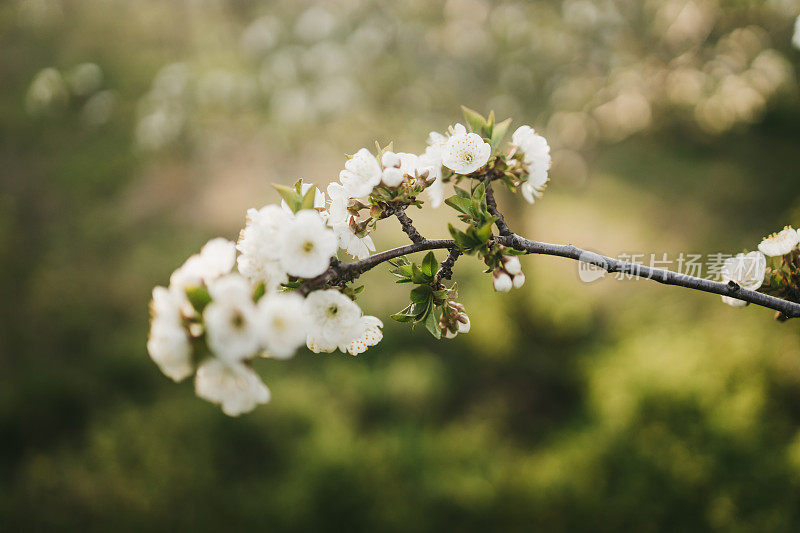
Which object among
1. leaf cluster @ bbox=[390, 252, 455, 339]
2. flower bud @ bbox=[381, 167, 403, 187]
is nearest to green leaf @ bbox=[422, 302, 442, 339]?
leaf cluster @ bbox=[390, 252, 455, 339]

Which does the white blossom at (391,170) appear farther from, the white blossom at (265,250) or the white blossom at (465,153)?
the white blossom at (265,250)

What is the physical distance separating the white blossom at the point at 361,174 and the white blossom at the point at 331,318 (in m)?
0.22

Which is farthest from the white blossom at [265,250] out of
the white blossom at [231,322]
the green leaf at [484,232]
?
the green leaf at [484,232]

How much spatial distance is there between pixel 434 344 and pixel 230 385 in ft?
12.0

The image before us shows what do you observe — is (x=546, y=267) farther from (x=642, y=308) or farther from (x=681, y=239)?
(x=681, y=239)

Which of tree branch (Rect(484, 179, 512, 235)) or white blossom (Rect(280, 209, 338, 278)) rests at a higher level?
tree branch (Rect(484, 179, 512, 235))

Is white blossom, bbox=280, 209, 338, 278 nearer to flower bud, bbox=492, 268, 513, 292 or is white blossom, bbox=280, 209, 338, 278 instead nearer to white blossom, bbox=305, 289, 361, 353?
white blossom, bbox=305, 289, 361, 353

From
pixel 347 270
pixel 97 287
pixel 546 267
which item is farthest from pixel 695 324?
pixel 97 287

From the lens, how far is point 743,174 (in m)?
6.32

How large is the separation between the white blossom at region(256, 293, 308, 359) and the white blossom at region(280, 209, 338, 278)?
0.36 ft

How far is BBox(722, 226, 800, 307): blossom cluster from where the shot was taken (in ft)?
3.10

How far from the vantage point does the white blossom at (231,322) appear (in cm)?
61

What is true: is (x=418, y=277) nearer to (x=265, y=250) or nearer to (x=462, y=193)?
(x=462, y=193)

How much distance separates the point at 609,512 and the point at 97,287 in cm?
513
